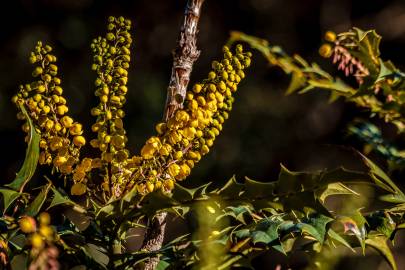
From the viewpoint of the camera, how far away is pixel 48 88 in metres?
0.93

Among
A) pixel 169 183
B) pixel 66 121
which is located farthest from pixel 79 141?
pixel 169 183

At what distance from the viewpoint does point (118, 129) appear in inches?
35.7

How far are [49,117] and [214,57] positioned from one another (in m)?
2.74

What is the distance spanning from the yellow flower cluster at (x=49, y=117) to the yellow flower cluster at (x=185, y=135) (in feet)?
0.30

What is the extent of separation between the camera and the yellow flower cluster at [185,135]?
87cm

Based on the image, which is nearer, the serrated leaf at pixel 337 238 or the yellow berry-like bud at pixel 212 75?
the serrated leaf at pixel 337 238

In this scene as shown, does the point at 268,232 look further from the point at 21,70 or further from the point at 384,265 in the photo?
the point at 21,70

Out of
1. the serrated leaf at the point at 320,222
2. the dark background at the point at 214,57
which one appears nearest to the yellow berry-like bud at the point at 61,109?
the serrated leaf at the point at 320,222

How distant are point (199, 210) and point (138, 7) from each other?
316 cm

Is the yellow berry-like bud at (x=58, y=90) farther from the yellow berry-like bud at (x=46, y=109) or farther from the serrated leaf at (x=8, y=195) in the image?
the serrated leaf at (x=8, y=195)

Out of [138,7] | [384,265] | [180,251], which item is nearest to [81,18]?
[138,7]

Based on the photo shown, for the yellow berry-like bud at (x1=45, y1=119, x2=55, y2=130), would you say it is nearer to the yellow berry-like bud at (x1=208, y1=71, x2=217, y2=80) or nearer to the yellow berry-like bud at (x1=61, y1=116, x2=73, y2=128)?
the yellow berry-like bud at (x1=61, y1=116, x2=73, y2=128)

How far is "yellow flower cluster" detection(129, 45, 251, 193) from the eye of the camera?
0.87m

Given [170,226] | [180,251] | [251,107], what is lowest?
[170,226]
